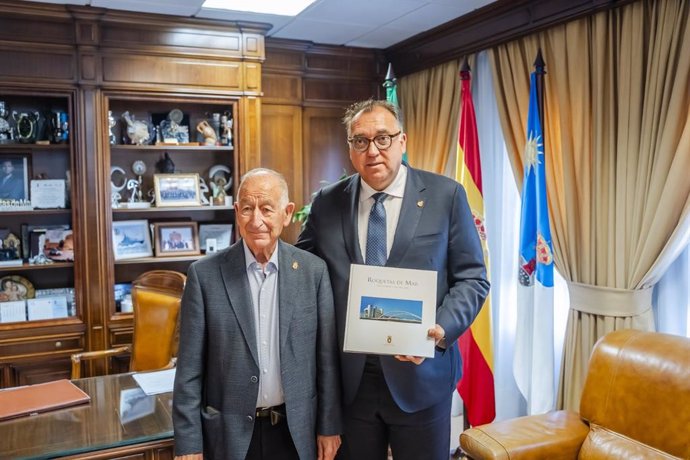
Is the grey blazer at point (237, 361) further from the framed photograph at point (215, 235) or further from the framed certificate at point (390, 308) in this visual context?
the framed photograph at point (215, 235)

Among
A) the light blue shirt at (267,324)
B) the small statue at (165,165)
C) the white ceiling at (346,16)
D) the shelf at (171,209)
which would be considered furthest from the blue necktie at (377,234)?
the small statue at (165,165)

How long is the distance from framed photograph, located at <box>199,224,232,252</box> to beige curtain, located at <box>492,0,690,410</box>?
7.51 feet

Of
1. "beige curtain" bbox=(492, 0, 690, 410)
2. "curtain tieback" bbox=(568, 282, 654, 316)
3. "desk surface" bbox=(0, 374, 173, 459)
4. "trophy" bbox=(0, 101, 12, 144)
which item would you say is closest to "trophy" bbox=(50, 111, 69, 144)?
"trophy" bbox=(0, 101, 12, 144)

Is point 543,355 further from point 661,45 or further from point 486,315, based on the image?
point 661,45

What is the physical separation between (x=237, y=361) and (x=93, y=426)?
69 centimetres

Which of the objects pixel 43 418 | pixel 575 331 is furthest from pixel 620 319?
pixel 43 418

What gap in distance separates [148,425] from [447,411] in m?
0.99

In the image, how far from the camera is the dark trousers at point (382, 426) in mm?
1927

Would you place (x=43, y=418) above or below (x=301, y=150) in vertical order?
below

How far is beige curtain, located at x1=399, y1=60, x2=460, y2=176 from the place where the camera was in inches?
167

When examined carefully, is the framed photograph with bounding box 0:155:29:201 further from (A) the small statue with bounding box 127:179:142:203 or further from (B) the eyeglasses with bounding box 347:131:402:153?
(B) the eyeglasses with bounding box 347:131:402:153

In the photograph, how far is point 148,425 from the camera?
82.4 inches

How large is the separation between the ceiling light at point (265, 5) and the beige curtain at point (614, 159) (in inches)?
54.2

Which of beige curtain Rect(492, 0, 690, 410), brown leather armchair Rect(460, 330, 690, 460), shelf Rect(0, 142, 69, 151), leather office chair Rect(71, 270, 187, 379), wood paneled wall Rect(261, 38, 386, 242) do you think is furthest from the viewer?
wood paneled wall Rect(261, 38, 386, 242)
